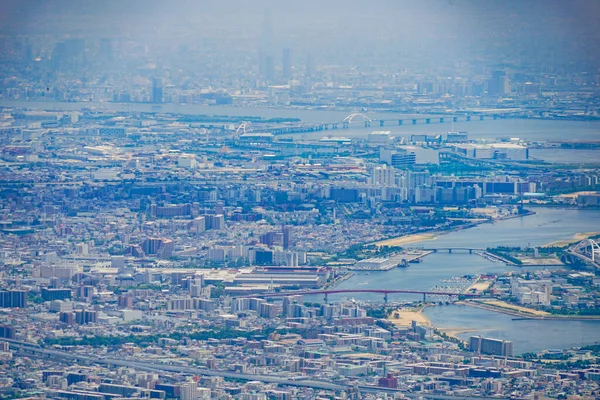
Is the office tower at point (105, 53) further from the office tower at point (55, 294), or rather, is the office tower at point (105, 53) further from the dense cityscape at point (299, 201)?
the office tower at point (55, 294)

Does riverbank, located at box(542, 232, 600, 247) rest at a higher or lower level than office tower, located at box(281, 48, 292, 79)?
lower

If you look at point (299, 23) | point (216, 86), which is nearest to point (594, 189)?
point (216, 86)

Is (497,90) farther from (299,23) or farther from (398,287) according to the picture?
(398,287)

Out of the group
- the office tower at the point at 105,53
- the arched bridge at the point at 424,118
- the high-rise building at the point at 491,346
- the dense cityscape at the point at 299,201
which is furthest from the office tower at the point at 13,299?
the office tower at the point at 105,53

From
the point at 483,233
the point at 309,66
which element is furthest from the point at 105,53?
the point at 483,233

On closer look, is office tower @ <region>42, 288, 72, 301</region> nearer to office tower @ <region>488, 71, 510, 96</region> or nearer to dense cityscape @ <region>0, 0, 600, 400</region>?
dense cityscape @ <region>0, 0, 600, 400</region>

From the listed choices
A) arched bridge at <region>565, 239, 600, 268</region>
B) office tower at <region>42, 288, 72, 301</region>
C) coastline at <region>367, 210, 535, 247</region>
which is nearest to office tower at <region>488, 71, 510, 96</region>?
coastline at <region>367, 210, 535, 247</region>
